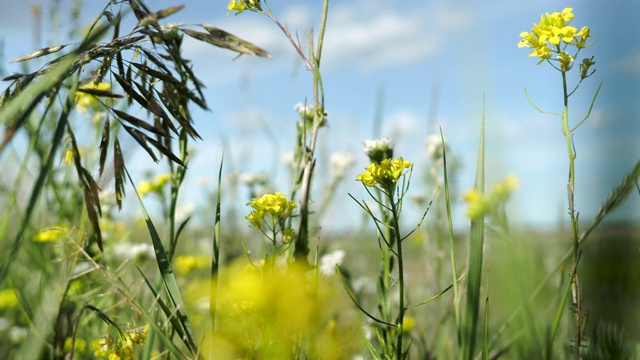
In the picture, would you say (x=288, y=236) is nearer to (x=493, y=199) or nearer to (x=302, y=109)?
(x=302, y=109)

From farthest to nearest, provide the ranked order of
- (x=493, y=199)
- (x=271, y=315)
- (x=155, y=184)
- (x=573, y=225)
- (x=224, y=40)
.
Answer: (x=155, y=184) → (x=224, y=40) → (x=573, y=225) → (x=271, y=315) → (x=493, y=199)

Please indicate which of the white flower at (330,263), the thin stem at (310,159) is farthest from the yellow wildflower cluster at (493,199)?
the white flower at (330,263)

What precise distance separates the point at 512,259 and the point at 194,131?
2.39ft

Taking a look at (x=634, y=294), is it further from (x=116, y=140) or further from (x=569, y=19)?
(x=116, y=140)

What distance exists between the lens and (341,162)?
3441 millimetres

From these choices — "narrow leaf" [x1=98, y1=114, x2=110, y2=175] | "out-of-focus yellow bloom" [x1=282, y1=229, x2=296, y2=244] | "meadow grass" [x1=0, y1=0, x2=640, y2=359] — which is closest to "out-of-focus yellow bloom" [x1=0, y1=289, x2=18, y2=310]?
"meadow grass" [x1=0, y1=0, x2=640, y2=359]

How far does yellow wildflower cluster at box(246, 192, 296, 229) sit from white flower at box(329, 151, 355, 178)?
7.08ft

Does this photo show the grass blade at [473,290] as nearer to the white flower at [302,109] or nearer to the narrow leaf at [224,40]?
the narrow leaf at [224,40]

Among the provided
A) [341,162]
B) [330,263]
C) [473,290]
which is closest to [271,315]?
[473,290]

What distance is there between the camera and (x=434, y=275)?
277 cm

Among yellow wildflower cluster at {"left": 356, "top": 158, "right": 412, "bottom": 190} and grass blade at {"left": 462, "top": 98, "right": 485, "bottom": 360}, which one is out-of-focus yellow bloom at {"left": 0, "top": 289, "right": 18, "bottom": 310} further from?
grass blade at {"left": 462, "top": 98, "right": 485, "bottom": 360}

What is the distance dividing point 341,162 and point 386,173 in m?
2.32

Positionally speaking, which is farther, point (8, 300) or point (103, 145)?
point (8, 300)

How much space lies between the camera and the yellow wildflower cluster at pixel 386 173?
1.12 metres
